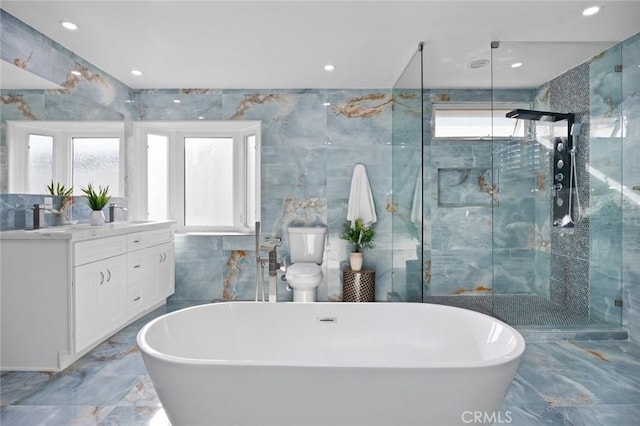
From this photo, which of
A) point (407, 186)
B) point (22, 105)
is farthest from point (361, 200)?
point (22, 105)

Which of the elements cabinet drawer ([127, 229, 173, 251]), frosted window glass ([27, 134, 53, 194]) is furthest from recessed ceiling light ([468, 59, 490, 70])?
frosted window glass ([27, 134, 53, 194])

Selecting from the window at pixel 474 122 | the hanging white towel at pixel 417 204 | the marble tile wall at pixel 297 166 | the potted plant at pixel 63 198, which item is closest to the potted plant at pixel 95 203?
the potted plant at pixel 63 198

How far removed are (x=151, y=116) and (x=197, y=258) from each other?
1.54m

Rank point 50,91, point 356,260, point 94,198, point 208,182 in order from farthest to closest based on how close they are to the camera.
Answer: point 208,182, point 356,260, point 94,198, point 50,91

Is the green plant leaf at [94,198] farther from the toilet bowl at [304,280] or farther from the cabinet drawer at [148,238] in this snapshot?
the toilet bowl at [304,280]

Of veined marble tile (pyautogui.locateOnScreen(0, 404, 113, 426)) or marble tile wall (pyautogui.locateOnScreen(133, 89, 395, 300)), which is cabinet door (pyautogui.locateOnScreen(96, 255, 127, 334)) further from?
marble tile wall (pyautogui.locateOnScreen(133, 89, 395, 300))

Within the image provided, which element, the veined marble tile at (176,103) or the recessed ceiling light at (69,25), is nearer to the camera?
the recessed ceiling light at (69,25)

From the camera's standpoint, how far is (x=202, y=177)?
393 centimetres

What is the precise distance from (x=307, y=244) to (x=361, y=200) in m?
0.71

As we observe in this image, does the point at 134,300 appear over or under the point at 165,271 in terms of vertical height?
under

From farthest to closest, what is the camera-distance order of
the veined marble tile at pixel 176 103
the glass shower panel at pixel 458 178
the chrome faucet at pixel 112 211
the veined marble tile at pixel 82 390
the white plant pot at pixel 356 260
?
the veined marble tile at pixel 176 103 < the white plant pot at pixel 356 260 < the chrome faucet at pixel 112 211 < the glass shower panel at pixel 458 178 < the veined marble tile at pixel 82 390

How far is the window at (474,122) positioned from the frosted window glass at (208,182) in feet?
7.28

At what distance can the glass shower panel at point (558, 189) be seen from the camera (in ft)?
9.07

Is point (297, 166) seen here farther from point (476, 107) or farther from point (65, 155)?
point (65, 155)
